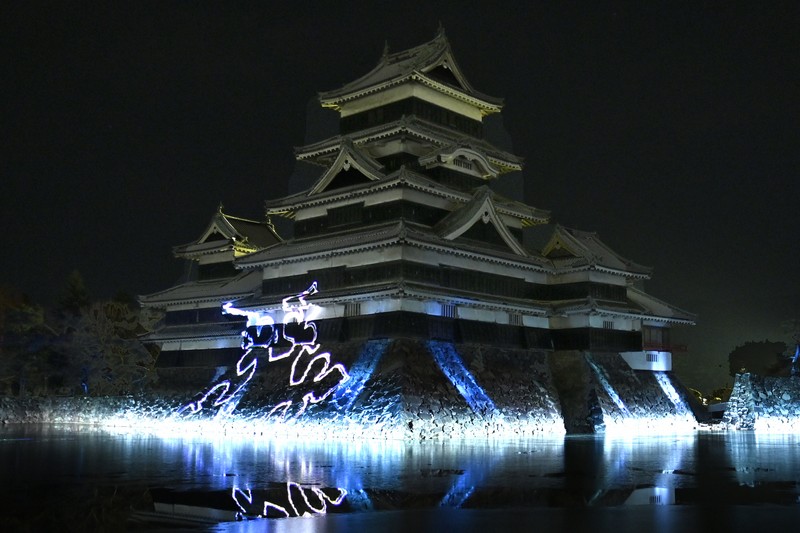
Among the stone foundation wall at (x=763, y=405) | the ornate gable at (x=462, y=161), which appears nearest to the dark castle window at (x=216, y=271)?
the ornate gable at (x=462, y=161)

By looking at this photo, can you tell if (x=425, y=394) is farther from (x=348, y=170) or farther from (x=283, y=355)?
(x=348, y=170)

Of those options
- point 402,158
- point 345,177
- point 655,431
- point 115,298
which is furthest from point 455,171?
point 115,298

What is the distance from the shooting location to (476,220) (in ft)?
137

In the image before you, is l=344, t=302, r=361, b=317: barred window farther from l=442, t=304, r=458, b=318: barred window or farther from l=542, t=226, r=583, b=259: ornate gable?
l=542, t=226, r=583, b=259: ornate gable

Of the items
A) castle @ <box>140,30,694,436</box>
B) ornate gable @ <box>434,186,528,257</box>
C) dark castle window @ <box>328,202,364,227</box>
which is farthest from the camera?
dark castle window @ <box>328,202,364,227</box>

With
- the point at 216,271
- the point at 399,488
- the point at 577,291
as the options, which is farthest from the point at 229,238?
the point at 399,488

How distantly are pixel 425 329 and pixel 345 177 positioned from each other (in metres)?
9.02

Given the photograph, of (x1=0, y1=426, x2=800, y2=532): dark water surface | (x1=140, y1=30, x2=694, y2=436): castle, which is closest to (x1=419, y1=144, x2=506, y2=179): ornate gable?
(x1=140, y1=30, x2=694, y2=436): castle

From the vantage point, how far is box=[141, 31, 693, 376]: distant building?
3925cm

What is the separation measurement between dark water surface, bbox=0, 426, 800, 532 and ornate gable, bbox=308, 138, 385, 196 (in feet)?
49.9

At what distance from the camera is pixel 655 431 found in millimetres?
43062

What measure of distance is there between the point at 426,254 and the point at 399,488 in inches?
856

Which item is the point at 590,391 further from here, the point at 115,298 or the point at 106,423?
the point at 115,298

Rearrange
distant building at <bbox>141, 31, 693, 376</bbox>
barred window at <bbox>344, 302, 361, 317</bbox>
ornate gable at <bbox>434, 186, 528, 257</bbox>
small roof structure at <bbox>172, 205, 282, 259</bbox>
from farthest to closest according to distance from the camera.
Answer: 1. small roof structure at <bbox>172, 205, 282, 259</bbox>
2. ornate gable at <bbox>434, 186, 528, 257</bbox>
3. barred window at <bbox>344, 302, 361, 317</bbox>
4. distant building at <bbox>141, 31, 693, 376</bbox>
